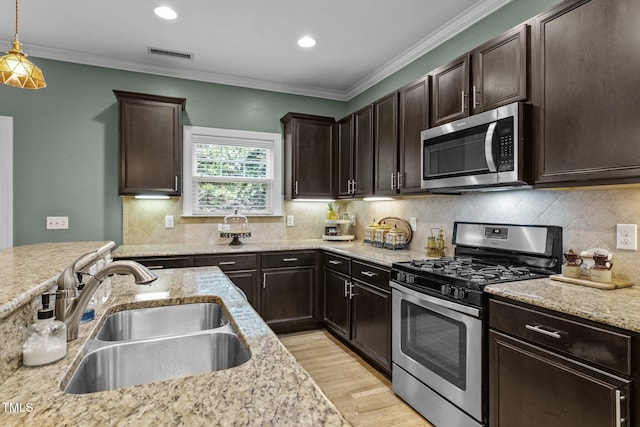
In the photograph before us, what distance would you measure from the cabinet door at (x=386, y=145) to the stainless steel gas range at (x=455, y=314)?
81 centimetres

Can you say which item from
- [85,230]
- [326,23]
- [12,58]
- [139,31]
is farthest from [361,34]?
[85,230]

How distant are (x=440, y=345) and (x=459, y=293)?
0.37 metres

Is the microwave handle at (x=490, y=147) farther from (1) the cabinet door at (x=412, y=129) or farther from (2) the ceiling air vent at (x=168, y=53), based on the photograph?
(2) the ceiling air vent at (x=168, y=53)

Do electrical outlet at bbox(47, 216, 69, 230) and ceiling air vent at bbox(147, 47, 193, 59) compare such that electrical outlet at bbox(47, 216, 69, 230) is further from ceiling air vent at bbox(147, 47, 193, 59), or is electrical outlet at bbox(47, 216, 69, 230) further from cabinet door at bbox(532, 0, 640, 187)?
cabinet door at bbox(532, 0, 640, 187)

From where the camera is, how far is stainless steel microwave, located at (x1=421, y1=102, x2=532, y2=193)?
6.42 feet

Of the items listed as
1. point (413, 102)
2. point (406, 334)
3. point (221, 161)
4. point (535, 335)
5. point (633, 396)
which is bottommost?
point (406, 334)

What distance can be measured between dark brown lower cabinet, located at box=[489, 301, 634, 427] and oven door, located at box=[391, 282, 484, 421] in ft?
0.28

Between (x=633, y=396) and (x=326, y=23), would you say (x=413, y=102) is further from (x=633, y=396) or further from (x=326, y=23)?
(x=633, y=396)

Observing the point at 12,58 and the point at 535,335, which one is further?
the point at 12,58

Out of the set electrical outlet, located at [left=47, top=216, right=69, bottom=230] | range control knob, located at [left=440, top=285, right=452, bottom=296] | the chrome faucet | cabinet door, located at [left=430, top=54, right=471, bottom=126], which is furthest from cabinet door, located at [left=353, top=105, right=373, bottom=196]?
electrical outlet, located at [left=47, top=216, right=69, bottom=230]

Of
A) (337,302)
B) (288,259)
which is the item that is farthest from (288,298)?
(337,302)

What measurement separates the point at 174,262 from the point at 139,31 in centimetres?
197

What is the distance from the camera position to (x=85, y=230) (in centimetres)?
345

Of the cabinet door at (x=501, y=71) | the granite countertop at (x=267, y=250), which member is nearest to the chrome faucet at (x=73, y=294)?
the granite countertop at (x=267, y=250)
